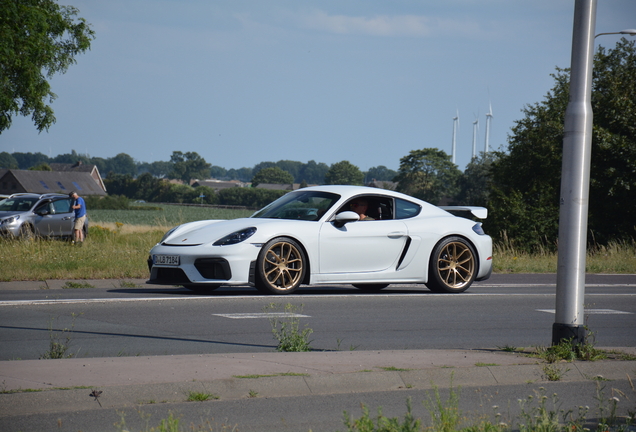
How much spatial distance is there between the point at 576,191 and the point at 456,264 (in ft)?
17.6

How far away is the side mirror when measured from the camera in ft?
34.1

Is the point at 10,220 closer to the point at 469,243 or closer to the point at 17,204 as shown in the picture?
the point at 17,204

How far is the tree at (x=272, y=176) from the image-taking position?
17438cm

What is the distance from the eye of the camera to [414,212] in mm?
11391

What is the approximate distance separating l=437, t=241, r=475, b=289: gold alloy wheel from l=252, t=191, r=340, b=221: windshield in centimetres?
184

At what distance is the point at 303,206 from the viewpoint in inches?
432

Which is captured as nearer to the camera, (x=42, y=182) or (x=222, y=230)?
(x=222, y=230)

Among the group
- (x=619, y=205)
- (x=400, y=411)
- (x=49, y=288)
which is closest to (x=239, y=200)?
(x=619, y=205)

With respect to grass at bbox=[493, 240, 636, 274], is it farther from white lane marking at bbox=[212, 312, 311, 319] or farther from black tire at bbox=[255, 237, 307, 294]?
white lane marking at bbox=[212, 312, 311, 319]

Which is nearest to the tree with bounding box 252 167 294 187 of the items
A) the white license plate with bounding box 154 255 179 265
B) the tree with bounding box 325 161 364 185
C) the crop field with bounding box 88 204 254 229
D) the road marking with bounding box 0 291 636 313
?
the tree with bounding box 325 161 364 185

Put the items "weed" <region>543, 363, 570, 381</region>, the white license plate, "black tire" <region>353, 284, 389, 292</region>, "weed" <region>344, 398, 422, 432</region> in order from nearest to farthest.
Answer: "weed" <region>344, 398, 422, 432</region>, "weed" <region>543, 363, 570, 381</region>, the white license plate, "black tire" <region>353, 284, 389, 292</region>

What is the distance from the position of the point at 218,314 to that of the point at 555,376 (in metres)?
4.46

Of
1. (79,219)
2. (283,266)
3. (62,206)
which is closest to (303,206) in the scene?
(283,266)

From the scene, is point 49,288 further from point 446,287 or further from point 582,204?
point 582,204
